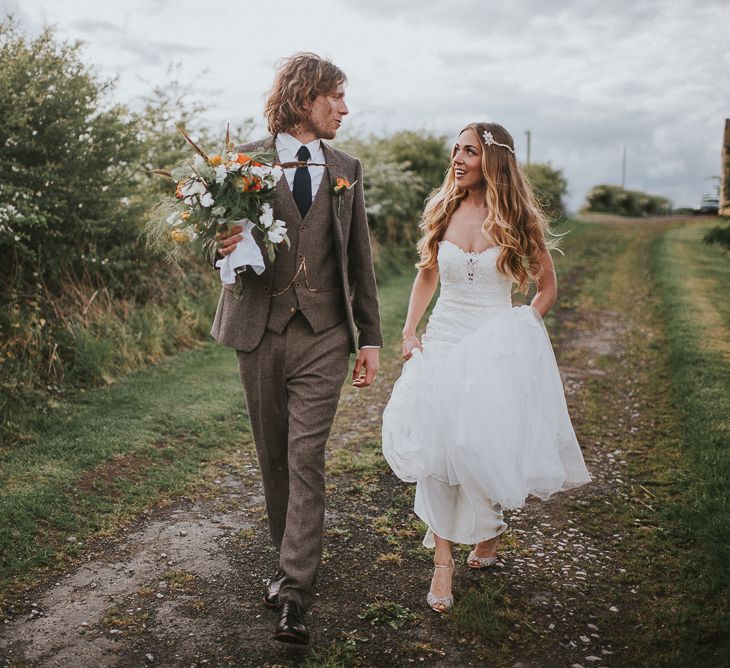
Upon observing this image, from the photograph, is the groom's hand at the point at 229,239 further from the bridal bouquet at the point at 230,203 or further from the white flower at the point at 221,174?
the white flower at the point at 221,174

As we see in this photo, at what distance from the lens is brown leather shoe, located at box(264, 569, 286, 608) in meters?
3.59

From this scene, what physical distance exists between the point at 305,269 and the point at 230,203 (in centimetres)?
52

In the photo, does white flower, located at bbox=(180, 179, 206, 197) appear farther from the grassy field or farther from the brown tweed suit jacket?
the grassy field

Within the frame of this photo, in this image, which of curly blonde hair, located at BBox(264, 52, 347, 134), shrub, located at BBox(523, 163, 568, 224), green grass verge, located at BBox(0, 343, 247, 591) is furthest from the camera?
shrub, located at BBox(523, 163, 568, 224)

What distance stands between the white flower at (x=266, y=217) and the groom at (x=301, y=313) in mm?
258

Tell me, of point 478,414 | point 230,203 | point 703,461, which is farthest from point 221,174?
point 703,461

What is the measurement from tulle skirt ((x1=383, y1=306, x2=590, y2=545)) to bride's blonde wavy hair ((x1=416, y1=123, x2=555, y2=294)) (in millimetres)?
251

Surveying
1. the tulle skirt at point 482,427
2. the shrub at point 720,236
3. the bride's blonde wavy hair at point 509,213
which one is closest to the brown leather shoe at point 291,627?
the tulle skirt at point 482,427

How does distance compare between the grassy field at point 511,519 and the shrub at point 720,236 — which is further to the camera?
the shrub at point 720,236

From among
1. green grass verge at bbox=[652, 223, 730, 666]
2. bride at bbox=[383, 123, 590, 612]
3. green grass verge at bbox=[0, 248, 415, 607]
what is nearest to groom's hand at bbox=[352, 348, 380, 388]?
bride at bbox=[383, 123, 590, 612]

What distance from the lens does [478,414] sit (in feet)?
11.5

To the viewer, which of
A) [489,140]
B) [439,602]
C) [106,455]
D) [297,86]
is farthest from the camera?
[106,455]

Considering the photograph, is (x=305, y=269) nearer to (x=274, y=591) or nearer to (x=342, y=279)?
(x=342, y=279)

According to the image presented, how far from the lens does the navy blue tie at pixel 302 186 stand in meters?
3.48
